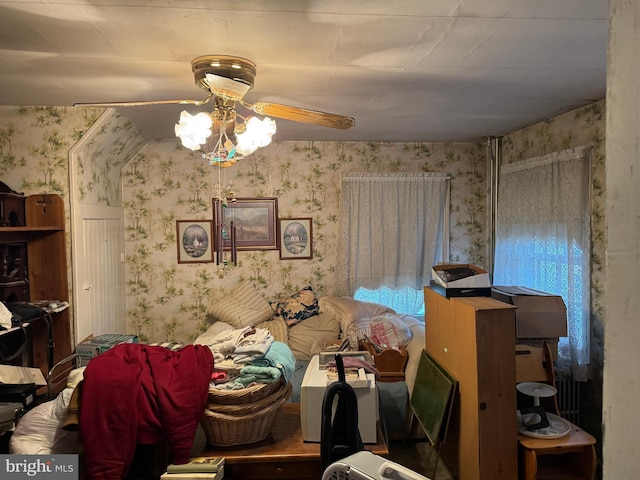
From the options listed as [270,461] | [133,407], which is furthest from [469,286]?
[133,407]

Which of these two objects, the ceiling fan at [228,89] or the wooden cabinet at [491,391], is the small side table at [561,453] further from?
the ceiling fan at [228,89]

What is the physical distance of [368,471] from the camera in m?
1.23

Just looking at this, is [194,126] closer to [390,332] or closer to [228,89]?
[228,89]

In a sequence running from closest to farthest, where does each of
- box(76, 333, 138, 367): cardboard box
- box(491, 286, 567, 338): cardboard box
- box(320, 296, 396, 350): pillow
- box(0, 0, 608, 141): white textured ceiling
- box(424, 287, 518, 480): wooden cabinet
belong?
box(0, 0, 608, 141): white textured ceiling
box(424, 287, 518, 480): wooden cabinet
box(491, 286, 567, 338): cardboard box
box(76, 333, 138, 367): cardboard box
box(320, 296, 396, 350): pillow

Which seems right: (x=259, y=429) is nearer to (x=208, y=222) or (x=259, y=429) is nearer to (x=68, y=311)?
(x=68, y=311)

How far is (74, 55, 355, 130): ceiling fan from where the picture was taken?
6.59 feet

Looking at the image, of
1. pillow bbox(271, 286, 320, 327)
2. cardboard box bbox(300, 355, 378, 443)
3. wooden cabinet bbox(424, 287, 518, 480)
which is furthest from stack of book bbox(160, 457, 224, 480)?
pillow bbox(271, 286, 320, 327)

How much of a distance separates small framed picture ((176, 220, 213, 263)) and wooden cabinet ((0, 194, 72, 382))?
1362 millimetres

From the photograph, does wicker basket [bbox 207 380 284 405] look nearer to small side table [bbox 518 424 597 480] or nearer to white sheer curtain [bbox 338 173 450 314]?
small side table [bbox 518 424 597 480]

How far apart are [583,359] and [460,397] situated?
109 centimetres

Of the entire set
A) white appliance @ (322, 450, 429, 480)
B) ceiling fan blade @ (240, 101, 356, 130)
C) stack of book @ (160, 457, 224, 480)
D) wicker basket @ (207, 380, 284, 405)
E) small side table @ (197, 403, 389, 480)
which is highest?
ceiling fan blade @ (240, 101, 356, 130)

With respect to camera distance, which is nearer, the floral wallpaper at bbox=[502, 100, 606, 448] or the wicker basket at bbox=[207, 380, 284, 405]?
the wicker basket at bbox=[207, 380, 284, 405]

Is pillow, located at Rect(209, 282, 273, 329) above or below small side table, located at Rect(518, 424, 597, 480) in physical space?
above

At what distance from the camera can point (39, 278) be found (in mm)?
3012
